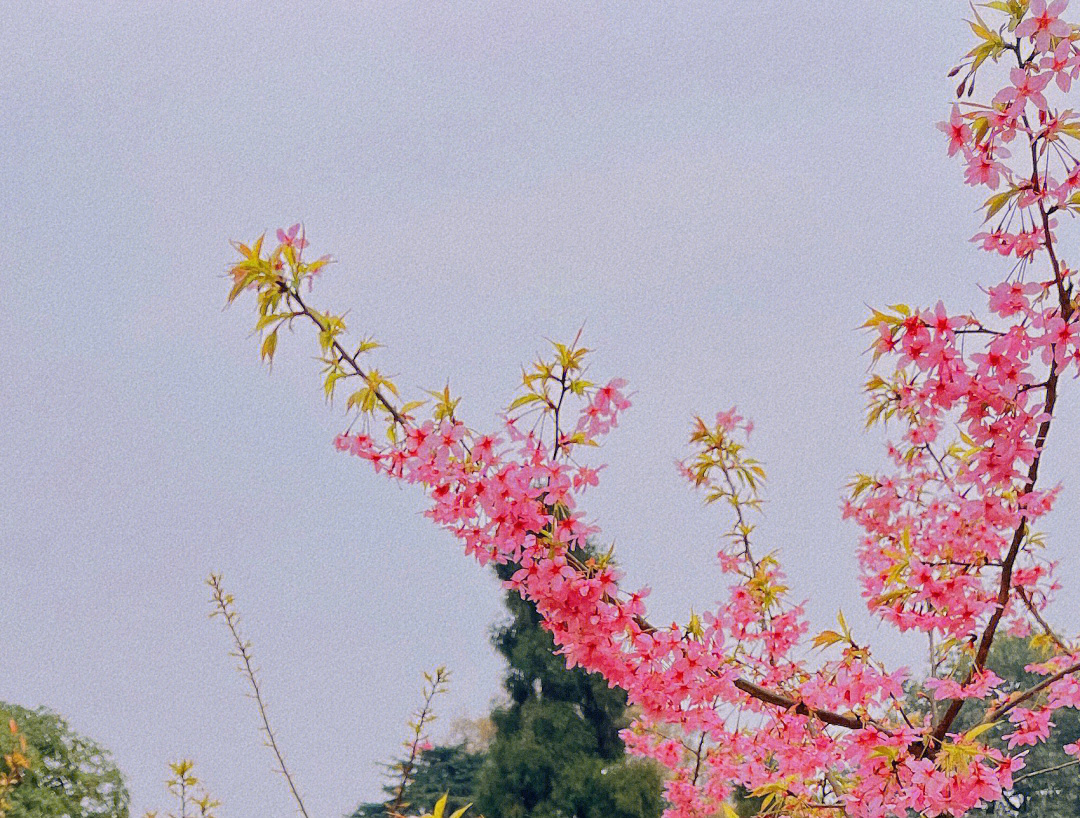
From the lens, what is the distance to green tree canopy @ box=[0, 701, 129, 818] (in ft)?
16.6

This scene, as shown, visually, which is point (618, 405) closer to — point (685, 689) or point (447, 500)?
point (447, 500)

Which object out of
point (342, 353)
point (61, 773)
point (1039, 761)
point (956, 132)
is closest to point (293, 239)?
point (342, 353)

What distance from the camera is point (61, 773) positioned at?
5270 millimetres

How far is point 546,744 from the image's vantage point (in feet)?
28.3

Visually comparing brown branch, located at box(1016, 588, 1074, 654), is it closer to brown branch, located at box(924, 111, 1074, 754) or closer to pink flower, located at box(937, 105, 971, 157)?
brown branch, located at box(924, 111, 1074, 754)

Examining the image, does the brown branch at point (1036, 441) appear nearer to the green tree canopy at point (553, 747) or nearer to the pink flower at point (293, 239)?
the pink flower at point (293, 239)

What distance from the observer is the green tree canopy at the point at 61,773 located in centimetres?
507

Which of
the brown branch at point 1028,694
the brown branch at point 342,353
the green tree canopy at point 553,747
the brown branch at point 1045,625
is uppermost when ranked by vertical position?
the green tree canopy at point 553,747

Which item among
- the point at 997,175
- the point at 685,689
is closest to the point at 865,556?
the point at 685,689

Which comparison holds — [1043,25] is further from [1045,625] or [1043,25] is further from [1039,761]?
[1039,761]

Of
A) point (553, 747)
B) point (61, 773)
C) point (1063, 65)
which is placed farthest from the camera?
point (553, 747)

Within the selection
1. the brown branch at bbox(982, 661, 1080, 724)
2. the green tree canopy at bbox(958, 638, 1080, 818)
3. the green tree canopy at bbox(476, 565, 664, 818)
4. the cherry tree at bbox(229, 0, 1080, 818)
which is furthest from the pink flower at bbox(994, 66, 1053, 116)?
the green tree canopy at bbox(958, 638, 1080, 818)

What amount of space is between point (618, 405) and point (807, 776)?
1.39 meters

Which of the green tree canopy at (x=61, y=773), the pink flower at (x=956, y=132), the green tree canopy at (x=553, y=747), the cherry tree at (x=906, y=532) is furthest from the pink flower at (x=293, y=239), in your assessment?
the green tree canopy at (x=553, y=747)
